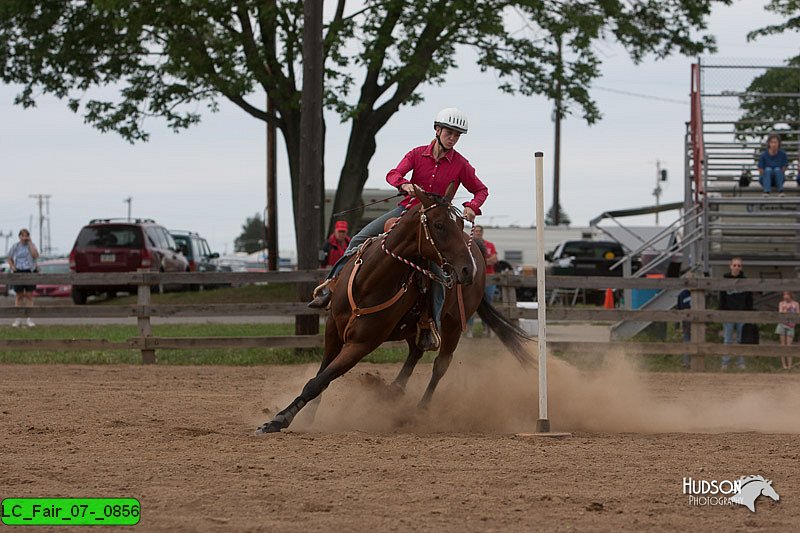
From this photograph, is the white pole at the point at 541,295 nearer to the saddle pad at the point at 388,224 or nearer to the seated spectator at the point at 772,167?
the saddle pad at the point at 388,224

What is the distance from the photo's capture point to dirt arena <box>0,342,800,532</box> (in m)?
6.03

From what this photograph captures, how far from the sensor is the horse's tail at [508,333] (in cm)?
1109

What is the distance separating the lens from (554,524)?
5.80 metres

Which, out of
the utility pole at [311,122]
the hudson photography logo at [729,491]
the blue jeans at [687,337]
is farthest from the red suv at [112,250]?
the hudson photography logo at [729,491]

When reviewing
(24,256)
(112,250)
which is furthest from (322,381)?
(112,250)

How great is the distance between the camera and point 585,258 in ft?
116

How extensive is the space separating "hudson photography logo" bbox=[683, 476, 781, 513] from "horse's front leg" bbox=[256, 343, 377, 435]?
3.04m

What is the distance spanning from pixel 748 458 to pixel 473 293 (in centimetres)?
333

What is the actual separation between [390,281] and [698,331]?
349 inches

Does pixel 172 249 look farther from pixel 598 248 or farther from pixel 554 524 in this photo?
pixel 554 524

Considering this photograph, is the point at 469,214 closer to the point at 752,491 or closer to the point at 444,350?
the point at 444,350

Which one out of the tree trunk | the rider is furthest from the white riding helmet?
the tree trunk

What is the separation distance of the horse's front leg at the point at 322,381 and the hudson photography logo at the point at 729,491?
9.98 feet

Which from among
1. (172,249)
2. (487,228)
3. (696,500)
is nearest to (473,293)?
(696,500)
